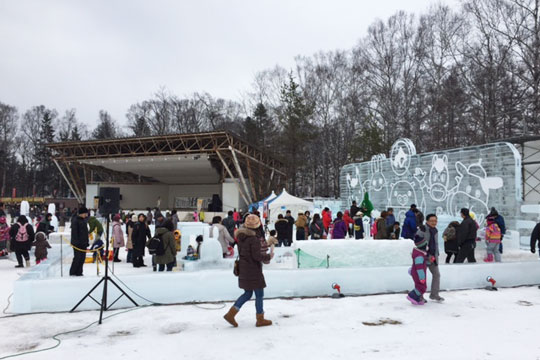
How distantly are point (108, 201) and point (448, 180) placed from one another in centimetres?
1057

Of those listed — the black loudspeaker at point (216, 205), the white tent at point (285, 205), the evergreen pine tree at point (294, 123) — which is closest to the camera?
the white tent at point (285, 205)

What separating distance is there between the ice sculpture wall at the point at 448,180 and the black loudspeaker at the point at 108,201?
371 inches

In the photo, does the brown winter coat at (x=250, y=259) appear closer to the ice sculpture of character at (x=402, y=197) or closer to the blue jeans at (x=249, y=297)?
the blue jeans at (x=249, y=297)

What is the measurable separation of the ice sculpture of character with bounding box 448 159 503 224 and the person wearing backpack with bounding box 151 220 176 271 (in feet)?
27.9

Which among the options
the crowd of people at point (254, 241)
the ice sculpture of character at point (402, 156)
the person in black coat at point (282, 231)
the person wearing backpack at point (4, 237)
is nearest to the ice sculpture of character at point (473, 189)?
the crowd of people at point (254, 241)

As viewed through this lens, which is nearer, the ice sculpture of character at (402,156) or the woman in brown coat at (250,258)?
the woman in brown coat at (250,258)

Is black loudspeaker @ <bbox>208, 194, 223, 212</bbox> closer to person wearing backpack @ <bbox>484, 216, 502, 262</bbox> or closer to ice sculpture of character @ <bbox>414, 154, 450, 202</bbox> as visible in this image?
ice sculpture of character @ <bbox>414, 154, 450, 202</bbox>

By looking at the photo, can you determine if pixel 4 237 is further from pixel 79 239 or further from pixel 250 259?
pixel 250 259

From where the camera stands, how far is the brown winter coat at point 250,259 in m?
4.07

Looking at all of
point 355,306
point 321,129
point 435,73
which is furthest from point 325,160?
point 355,306

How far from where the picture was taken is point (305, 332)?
4105 mm

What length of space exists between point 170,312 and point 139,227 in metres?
3.93

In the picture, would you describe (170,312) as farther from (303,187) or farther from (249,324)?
(303,187)

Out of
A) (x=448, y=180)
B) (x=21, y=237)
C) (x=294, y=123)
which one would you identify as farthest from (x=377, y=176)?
(x=294, y=123)
